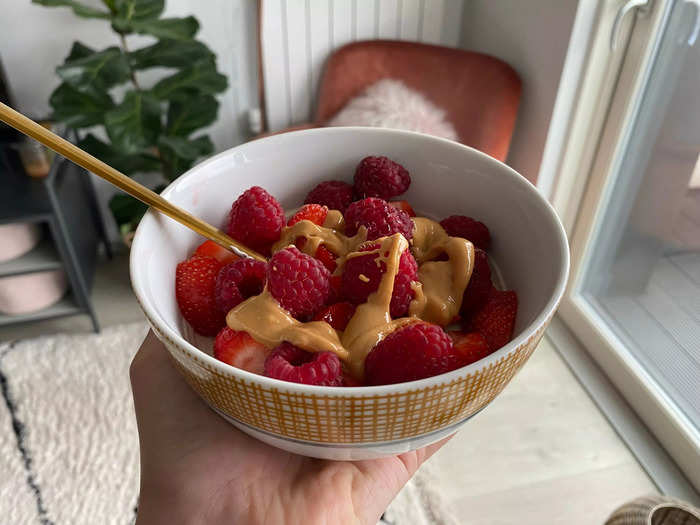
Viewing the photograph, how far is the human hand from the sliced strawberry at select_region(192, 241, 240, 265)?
0.65 ft

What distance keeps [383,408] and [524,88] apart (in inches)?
59.2

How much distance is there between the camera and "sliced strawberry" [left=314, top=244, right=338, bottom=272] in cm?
71

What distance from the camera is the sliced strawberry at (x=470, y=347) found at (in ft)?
1.97

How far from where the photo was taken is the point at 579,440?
1.61 m

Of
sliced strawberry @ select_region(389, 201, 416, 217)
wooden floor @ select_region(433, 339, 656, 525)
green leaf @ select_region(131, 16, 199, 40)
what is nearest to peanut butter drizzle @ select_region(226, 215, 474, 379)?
sliced strawberry @ select_region(389, 201, 416, 217)

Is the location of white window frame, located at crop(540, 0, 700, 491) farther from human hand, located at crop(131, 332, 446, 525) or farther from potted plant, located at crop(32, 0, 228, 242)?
human hand, located at crop(131, 332, 446, 525)

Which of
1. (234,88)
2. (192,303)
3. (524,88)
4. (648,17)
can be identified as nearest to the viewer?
(192,303)

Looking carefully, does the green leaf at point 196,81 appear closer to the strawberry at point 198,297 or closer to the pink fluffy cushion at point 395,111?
the pink fluffy cushion at point 395,111

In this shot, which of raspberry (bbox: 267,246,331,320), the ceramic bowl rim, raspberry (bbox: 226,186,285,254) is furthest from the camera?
raspberry (bbox: 226,186,285,254)

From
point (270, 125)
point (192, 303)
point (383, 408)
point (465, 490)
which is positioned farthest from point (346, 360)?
point (270, 125)

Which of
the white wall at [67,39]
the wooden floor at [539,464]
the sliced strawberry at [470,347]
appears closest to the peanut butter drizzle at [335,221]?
the sliced strawberry at [470,347]

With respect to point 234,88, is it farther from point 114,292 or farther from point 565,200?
point 565,200

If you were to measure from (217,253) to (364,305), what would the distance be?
0.22 meters

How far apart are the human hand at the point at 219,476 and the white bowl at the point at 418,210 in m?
0.12
